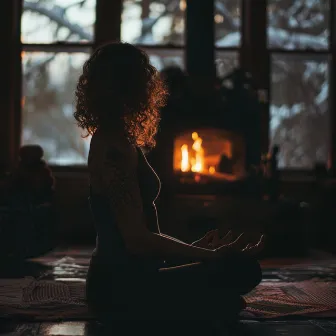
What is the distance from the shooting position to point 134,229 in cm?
179

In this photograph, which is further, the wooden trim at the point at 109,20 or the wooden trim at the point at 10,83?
the wooden trim at the point at 109,20

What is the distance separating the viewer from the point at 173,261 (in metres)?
2.20

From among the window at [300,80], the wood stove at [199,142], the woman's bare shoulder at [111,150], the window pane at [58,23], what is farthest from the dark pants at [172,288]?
the window pane at [58,23]

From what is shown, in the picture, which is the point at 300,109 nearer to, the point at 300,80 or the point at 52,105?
the point at 300,80

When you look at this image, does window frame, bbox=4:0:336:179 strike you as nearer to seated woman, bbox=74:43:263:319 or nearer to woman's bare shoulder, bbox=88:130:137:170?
seated woman, bbox=74:43:263:319

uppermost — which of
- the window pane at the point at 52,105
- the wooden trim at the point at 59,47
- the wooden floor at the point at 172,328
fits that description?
the wooden trim at the point at 59,47

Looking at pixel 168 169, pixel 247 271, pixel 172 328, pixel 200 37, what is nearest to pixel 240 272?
pixel 247 271

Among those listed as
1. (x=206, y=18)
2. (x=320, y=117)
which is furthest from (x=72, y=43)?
(x=320, y=117)

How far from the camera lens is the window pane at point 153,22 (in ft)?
19.6

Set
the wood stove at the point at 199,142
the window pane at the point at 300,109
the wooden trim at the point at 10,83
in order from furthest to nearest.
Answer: the window pane at the point at 300,109 < the wooden trim at the point at 10,83 < the wood stove at the point at 199,142

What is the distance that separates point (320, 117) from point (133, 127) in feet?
14.7

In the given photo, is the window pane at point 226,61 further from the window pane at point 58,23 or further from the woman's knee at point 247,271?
the woman's knee at point 247,271

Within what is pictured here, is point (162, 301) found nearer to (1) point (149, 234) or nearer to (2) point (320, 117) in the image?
(1) point (149, 234)

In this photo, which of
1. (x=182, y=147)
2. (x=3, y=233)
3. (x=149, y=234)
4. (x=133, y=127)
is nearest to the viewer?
(x=149, y=234)
